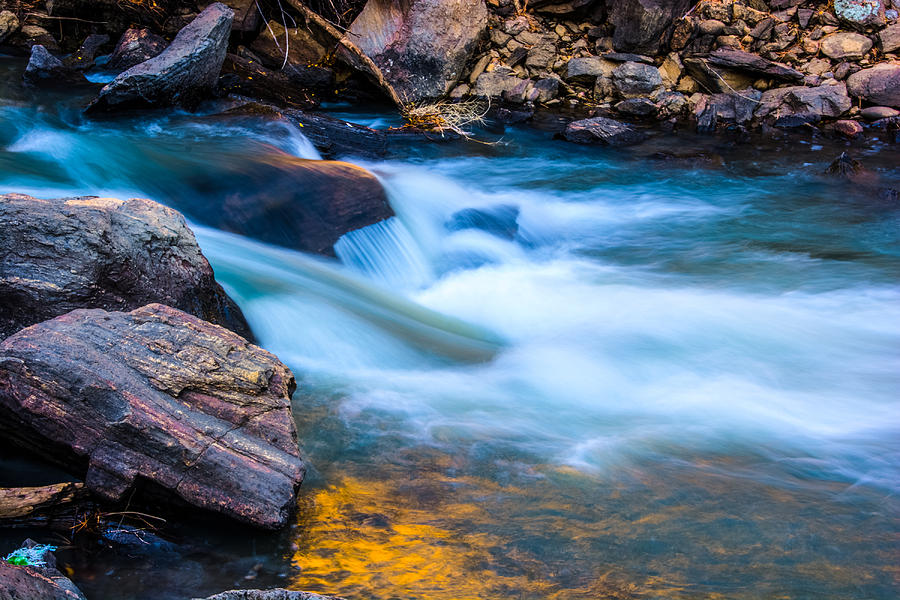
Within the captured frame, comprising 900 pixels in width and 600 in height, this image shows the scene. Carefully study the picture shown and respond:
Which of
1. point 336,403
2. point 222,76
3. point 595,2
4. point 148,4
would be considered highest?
point 595,2

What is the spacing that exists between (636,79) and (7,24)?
32.4ft

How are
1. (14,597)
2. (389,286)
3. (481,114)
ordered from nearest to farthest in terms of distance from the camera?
(14,597), (389,286), (481,114)

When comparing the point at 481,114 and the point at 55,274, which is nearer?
the point at 55,274

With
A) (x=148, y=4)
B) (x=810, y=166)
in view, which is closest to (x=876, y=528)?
(x=810, y=166)

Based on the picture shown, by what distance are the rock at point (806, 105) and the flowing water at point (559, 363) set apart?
0.49 metres

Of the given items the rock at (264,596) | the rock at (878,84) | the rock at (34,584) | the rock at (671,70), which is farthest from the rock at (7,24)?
the rock at (878,84)

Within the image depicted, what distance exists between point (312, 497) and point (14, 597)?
156cm

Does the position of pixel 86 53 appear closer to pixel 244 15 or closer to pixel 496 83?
pixel 244 15

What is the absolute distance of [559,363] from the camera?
18.7ft

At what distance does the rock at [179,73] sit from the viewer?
8.82 m

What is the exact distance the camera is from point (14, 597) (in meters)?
2.40

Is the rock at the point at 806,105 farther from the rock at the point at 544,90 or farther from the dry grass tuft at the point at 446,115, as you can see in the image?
the dry grass tuft at the point at 446,115

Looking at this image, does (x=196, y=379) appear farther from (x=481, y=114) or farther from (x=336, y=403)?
(x=481, y=114)

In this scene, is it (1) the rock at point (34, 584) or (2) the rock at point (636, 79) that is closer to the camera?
(1) the rock at point (34, 584)
